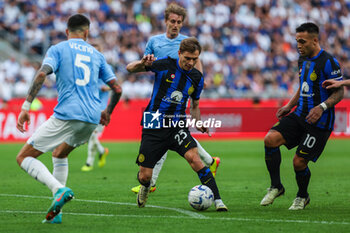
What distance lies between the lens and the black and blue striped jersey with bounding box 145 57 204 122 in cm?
869

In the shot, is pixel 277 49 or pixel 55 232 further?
pixel 277 49

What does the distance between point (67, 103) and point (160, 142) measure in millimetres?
1604

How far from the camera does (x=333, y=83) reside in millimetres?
8367

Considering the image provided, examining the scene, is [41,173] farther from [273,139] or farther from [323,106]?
[323,106]

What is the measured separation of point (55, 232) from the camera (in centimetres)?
680

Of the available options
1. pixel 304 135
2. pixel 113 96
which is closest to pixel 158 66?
pixel 113 96

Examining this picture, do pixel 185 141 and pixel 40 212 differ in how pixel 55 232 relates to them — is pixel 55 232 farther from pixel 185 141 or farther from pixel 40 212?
pixel 185 141

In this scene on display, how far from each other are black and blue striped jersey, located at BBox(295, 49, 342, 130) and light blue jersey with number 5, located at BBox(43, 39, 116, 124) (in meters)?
2.95

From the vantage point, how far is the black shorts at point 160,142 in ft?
28.3

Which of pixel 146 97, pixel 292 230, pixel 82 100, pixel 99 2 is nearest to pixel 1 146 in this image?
pixel 146 97

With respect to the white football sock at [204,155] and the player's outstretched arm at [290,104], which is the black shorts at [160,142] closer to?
the player's outstretched arm at [290,104]

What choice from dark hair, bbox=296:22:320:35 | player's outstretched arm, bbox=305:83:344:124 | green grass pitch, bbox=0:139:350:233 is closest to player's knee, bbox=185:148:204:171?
green grass pitch, bbox=0:139:350:233

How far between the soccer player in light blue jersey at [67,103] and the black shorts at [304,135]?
2.51 meters

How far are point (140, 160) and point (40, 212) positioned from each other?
149cm
